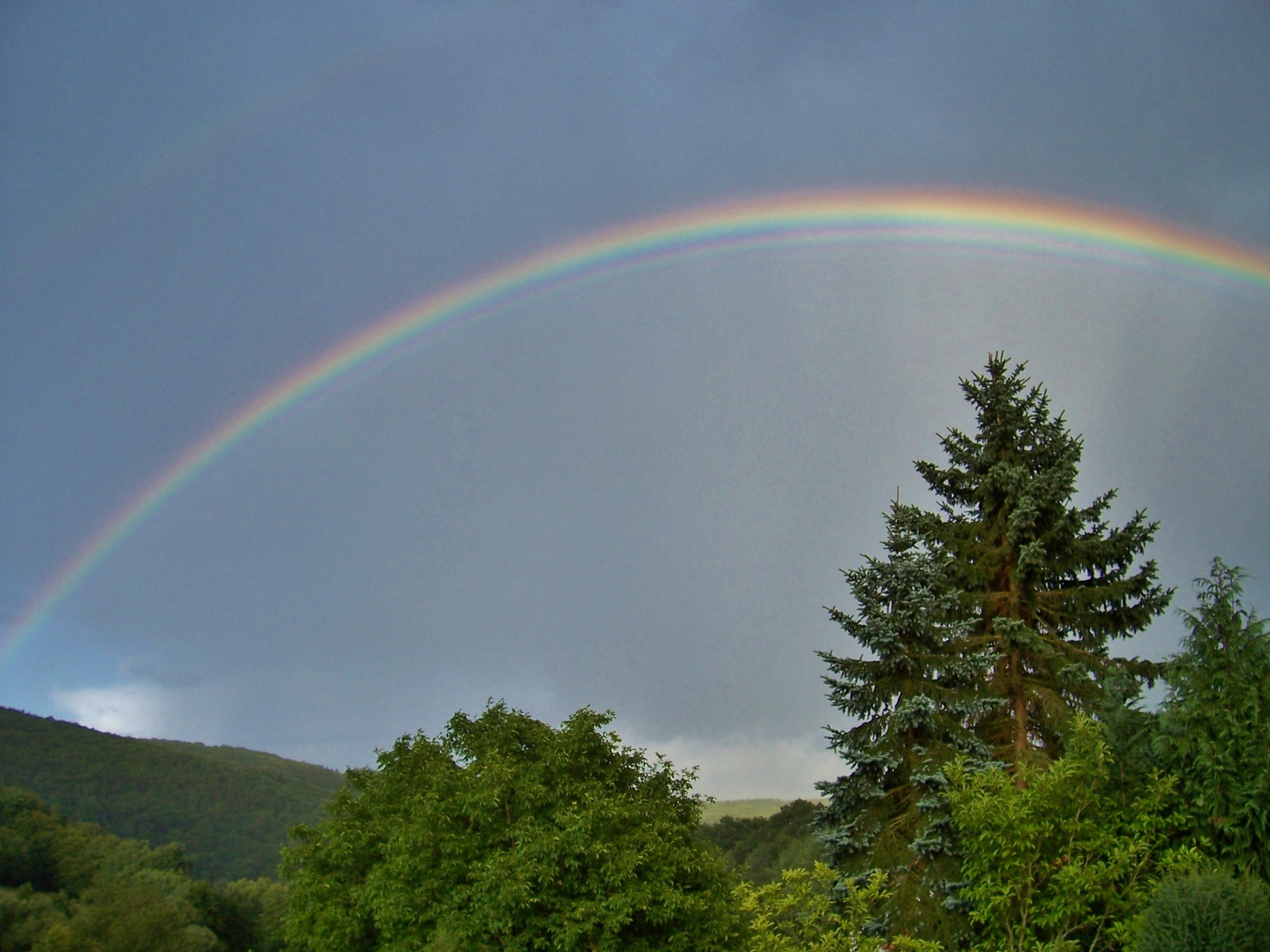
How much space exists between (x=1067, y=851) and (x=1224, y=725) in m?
3.36

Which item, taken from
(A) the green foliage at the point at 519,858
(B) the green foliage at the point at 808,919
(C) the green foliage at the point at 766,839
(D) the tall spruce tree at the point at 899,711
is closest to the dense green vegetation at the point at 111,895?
(A) the green foliage at the point at 519,858

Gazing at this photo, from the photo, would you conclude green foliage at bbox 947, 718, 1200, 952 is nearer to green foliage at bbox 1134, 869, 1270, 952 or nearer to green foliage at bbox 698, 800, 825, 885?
green foliage at bbox 1134, 869, 1270, 952

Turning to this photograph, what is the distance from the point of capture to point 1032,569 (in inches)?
848

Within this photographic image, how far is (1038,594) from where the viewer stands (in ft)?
70.7

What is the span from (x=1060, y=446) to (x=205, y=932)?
262 feet

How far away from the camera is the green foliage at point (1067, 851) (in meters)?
13.0

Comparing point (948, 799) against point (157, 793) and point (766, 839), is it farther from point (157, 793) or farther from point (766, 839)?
point (157, 793)

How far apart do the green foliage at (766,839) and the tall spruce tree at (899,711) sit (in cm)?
5750

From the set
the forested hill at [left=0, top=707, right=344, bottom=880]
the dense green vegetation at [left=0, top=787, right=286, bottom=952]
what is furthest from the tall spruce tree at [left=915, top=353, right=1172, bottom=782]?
the forested hill at [left=0, top=707, right=344, bottom=880]

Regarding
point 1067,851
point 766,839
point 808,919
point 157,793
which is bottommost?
point 808,919

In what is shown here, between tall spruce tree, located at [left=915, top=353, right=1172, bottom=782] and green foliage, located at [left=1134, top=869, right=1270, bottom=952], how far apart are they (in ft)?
27.8

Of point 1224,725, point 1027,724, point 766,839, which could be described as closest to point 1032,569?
point 1027,724

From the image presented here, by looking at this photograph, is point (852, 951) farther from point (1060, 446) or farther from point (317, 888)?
point (317, 888)

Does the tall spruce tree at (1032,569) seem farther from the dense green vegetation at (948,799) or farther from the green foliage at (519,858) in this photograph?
the green foliage at (519,858)
